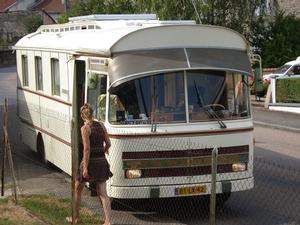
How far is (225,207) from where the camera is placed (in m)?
11.8

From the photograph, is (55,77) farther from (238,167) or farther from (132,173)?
(238,167)

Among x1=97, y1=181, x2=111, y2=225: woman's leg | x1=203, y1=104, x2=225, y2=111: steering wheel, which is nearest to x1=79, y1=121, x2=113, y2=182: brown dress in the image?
x1=97, y1=181, x2=111, y2=225: woman's leg

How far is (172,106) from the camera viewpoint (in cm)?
1070

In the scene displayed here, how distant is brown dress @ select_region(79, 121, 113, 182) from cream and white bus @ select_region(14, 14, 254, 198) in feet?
1.83

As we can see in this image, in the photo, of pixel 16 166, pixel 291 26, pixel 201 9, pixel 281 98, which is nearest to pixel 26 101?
pixel 16 166

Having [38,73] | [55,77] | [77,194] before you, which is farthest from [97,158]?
[38,73]

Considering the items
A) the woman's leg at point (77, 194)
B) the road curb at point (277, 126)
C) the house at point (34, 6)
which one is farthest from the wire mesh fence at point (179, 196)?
the house at point (34, 6)

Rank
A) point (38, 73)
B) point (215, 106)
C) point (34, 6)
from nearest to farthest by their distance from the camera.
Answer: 1. point (215, 106)
2. point (38, 73)
3. point (34, 6)

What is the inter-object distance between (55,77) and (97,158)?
4.58 metres

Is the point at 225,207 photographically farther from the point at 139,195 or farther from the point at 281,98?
the point at 281,98

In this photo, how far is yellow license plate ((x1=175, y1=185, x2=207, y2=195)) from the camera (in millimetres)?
10469

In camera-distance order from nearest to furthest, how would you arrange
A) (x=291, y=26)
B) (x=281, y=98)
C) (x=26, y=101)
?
(x=26, y=101) < (x=281, y=98) < (x=291, y=26)

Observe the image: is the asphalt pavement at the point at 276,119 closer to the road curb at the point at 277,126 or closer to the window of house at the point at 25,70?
the road curb at the point at 277,126

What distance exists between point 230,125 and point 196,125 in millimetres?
540
